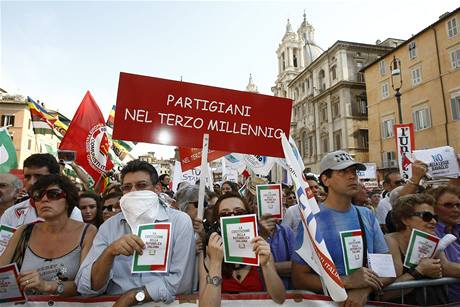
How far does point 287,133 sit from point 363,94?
147 feet

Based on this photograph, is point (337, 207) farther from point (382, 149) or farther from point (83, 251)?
point (382, 149)

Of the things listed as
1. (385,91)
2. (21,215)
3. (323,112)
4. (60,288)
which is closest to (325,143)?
(323,112)

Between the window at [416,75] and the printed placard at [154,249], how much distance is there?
32770 mm

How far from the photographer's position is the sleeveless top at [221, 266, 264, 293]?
8.68ft

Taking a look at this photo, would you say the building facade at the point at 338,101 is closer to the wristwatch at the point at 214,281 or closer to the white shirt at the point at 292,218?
the white shirt at the point at 292,218

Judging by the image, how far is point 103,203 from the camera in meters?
4.64

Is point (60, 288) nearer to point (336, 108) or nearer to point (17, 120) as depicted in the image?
point (336, 108)

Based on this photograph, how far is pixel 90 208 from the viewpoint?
4.27 m

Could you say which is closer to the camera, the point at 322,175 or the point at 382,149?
the point at 322,175

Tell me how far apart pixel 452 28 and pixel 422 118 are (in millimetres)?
7276

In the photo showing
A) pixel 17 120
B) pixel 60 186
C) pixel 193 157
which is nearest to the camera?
pixel 60 186

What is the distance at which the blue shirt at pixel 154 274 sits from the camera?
2439 millimetres

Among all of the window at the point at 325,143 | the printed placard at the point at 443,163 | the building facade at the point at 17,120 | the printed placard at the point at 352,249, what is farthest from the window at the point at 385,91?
the building facade at the point at 17,120

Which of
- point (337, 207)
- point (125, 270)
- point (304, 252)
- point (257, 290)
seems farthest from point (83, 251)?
point (337, 207)
